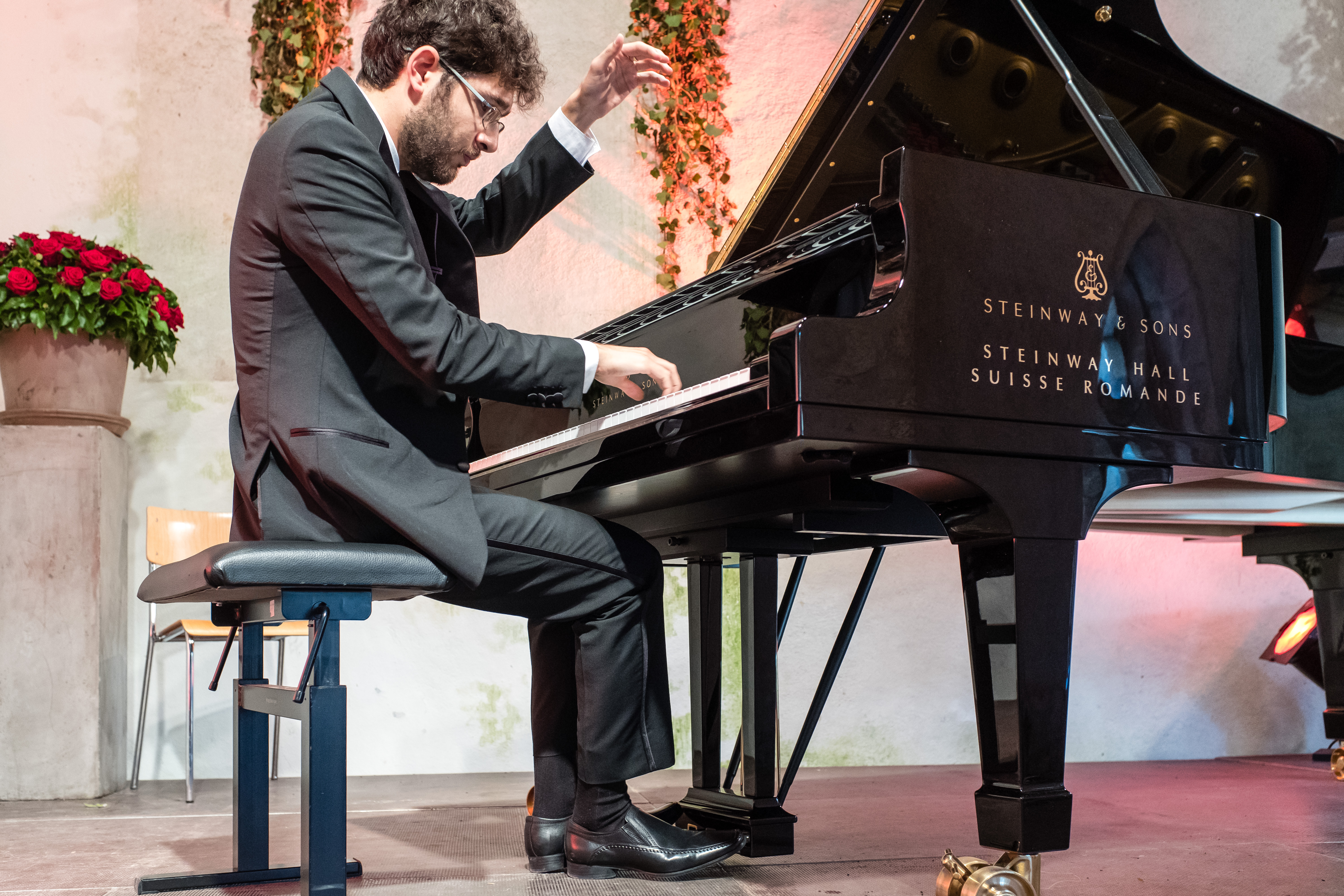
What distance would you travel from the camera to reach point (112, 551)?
3.42 metres

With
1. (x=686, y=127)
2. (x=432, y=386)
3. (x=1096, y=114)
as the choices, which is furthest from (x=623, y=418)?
(x=686, y=127)

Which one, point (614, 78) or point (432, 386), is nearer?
point (432, 386)

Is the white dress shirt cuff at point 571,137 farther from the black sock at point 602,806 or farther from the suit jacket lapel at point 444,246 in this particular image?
the black sock at point 602,806

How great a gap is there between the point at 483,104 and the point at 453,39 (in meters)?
0.10

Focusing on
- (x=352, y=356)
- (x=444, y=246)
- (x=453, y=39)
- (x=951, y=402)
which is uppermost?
(x=453, y=39)

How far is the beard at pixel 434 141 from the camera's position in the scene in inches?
66.7

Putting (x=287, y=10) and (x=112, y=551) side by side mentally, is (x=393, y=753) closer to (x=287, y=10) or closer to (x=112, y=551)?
(x=112, y=551)

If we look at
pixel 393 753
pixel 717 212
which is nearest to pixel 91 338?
pixel 393 753

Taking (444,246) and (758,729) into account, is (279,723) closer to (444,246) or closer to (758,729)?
(758,729)

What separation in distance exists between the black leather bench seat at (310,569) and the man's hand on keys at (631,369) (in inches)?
14.2

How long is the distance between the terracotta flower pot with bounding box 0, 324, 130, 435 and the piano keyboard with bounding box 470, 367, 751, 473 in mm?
1726

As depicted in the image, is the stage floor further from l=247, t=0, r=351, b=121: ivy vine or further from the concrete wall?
l=247, t=0, r=351, b=121: ivy vine

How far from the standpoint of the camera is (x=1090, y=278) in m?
1.48

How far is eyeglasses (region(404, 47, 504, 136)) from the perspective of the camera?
1.68 m
